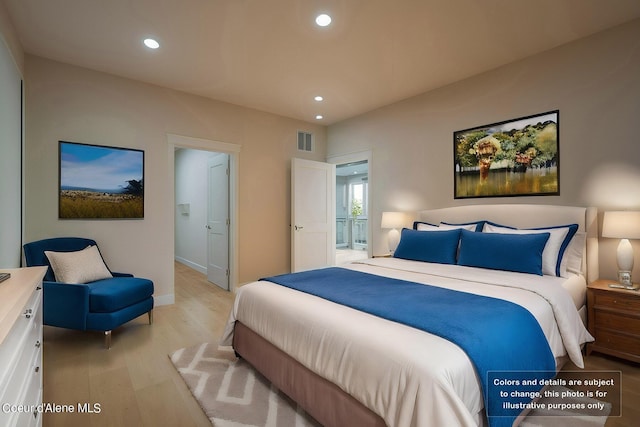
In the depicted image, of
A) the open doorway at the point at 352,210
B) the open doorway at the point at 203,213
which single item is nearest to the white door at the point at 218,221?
the open doorway at the point at 203,213

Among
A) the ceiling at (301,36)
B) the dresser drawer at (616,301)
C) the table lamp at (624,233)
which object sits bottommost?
the dresser drawer at (616,301)

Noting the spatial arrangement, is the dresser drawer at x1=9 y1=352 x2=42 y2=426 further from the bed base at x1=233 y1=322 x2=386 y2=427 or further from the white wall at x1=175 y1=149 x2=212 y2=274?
the white wall at x1=175 y1=149 x2=212 y2=274

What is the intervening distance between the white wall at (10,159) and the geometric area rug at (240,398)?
5.31 ft

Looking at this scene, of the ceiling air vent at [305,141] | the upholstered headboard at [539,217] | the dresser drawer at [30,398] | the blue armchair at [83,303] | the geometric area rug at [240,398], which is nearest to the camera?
the dresser drawer at [30,398]

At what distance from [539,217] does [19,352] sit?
12.2 ft

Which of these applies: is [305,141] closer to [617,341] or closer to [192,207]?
[192,207]

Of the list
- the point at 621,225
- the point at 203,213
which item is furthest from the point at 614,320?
the point at 203,213

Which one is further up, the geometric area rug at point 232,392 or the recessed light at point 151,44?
the recessed light at point 151,44

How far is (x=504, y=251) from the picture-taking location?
8.90ft

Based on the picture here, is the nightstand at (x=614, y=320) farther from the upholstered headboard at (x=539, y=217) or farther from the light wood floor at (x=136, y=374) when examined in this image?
the upholstered headboard at (x=539, y=217)

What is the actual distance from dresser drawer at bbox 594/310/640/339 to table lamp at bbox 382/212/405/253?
2094 millimetres

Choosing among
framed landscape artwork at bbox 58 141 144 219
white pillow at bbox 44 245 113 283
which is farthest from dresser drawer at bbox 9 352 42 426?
framed landscape artwork at bbox 58 141 144 219

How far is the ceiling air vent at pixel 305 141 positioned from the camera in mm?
5286

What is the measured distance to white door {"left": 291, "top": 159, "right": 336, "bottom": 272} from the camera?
4906 millimetres
